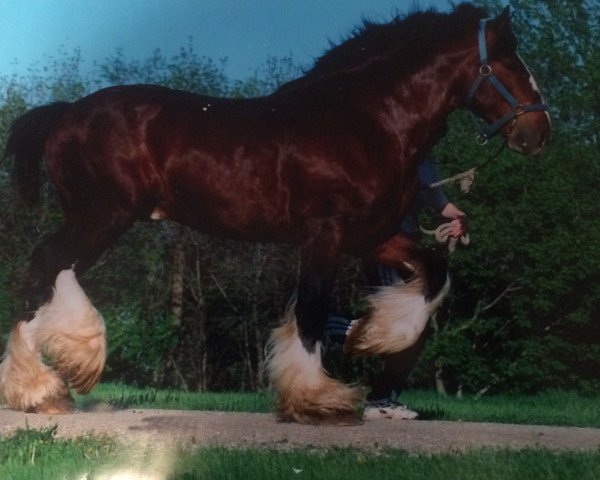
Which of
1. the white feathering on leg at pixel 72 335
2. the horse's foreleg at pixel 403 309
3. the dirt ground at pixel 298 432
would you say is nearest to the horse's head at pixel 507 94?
the horse's foreleg at pixel 403 309

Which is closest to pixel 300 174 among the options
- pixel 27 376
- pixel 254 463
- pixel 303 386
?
pixel 303 386

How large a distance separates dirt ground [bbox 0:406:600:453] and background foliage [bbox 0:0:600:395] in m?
3.58

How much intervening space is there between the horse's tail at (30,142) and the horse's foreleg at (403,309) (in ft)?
7.50

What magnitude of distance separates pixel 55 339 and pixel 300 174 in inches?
69.7

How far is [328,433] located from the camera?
238 inches

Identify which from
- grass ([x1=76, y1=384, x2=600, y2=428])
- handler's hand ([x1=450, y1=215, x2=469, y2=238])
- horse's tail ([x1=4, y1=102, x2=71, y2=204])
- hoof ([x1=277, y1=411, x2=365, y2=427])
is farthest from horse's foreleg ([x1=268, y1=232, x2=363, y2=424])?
horse's tail ([x1=4, y1=102, x2=71, y2=204])

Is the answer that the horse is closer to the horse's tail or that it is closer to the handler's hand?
the horse's tail

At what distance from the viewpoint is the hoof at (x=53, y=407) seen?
6.93 metres

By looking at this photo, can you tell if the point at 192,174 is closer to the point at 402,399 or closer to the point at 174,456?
the point at 174,456

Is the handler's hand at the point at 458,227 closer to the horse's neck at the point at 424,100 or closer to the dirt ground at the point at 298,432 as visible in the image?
the horse's neck at the point at 424,100

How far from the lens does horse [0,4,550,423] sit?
6.54m

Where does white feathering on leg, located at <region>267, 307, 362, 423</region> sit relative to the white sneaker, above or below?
above

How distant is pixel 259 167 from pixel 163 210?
0.81m

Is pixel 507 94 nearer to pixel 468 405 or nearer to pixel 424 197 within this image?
pixel 424 197
